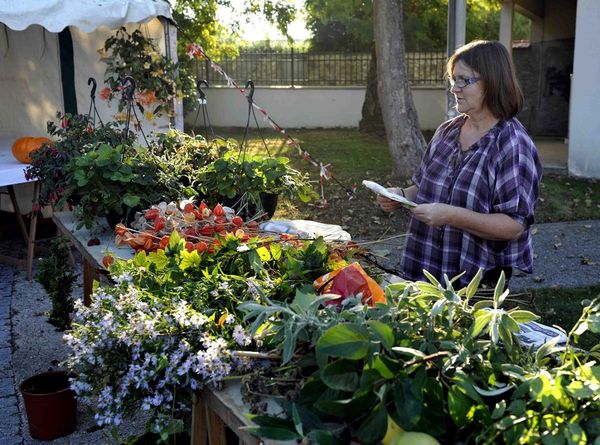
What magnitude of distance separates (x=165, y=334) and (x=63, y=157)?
2692mm

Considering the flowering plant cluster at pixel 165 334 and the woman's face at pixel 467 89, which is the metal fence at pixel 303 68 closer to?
the woman's face at pixel 467 89

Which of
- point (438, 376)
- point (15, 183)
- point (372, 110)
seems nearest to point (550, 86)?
point (372, 110)

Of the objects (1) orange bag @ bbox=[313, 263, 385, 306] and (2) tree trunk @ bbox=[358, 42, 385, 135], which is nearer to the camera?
(1) orange bag @ bbox=[313, 263, 385, 306]

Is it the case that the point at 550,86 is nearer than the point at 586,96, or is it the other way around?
the point at 586,96

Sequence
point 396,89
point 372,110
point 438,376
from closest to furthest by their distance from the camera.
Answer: point 438,376
point 396,89
point 372,110

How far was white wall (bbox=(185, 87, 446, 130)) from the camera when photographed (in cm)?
1856

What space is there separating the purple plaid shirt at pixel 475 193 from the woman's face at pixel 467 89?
12 centimetres

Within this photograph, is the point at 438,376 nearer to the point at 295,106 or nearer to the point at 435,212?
the point at 435,212

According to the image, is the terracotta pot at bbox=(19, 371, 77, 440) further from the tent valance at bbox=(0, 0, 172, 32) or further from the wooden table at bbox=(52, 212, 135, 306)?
the tent valance at bbox=(0, 0, 172, 32)

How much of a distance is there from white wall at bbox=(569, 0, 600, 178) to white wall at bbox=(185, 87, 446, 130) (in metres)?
9.12

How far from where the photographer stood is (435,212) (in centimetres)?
267

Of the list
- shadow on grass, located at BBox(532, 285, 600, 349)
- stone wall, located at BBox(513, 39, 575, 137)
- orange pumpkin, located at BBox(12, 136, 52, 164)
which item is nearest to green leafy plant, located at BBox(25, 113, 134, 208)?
orange pumpkin, located at BBox(12, 136, 52, 164)

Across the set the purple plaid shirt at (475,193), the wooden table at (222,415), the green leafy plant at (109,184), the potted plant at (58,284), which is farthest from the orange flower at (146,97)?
the wooden table at (222,415)

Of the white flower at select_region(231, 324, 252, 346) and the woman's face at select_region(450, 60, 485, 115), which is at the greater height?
the woman's face at select_region(450, 60, 485, 115)
